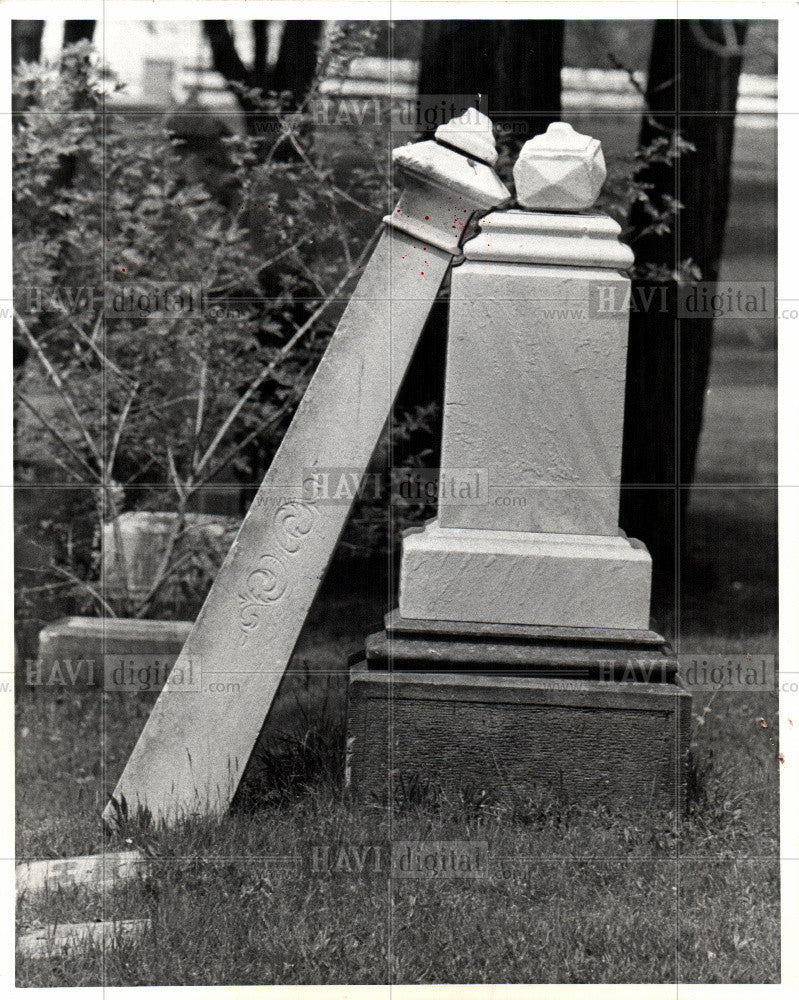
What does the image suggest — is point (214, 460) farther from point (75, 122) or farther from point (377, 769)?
point (377, 769)

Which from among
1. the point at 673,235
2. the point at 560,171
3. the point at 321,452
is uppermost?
the point at 673,235

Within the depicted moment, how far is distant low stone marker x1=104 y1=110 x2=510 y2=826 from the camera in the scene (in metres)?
4.05

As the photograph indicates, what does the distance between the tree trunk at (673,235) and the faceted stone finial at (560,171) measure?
305 centimetres

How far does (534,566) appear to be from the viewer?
13.4 ft

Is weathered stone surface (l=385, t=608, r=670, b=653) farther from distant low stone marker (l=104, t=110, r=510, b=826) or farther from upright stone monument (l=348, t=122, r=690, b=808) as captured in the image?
distant low stone marker (l=104, t=110, r=510, b=826)

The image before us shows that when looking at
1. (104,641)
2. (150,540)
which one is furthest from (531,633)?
(150,540)

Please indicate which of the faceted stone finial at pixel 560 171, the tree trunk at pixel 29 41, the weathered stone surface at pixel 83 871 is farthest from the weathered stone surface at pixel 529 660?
the tree trunk at pixel 29 41

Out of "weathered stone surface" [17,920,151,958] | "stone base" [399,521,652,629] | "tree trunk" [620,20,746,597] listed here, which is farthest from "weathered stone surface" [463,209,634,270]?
"tree trunk" [620,20,746,597]

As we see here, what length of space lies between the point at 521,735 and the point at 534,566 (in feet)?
1.89

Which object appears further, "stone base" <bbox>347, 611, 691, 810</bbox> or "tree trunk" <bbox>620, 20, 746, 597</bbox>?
"tree trunk" <bbox>620, 20, 746, 597</bbox>

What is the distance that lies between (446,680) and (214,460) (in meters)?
2.93

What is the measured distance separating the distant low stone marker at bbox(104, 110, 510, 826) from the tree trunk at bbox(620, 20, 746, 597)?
10.6ft

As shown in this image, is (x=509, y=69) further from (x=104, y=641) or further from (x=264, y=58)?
(x=104, y=641)

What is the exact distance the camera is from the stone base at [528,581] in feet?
13.4
